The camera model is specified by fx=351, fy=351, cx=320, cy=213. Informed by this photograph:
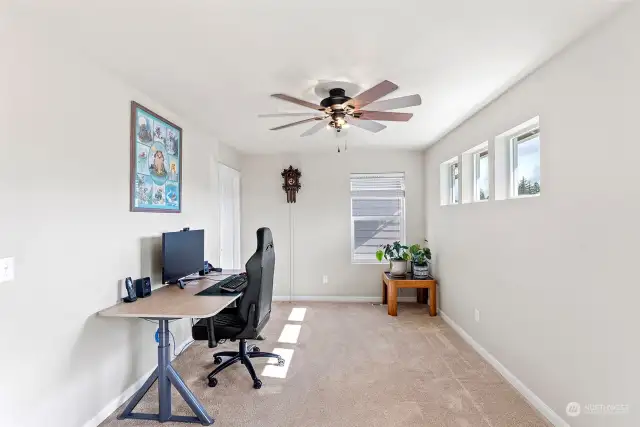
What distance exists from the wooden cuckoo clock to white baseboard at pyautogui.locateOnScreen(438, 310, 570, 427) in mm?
3031

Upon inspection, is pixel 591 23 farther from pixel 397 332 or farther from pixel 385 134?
pixel 397 332

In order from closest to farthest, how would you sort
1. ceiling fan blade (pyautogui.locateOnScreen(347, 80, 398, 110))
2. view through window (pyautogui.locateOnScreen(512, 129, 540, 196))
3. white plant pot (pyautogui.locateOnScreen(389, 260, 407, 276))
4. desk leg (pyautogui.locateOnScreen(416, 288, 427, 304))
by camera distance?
ceiling fan blade (pyautogui.locateOnScreen(347, 80, 398, 110))
view through window (pyautogui.locateOnScreen(512, 129, 540, 196))
white plant pot (pyautogui.locateOnScreen(389, 260, 407, 276))
desk leg (pyautogui.locateOnScreen(416, 288, 427, 304))

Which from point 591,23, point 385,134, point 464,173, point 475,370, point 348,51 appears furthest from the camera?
point 385,134

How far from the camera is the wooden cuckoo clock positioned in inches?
217

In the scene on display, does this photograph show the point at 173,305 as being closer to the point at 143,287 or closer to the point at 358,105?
the point at 143,287

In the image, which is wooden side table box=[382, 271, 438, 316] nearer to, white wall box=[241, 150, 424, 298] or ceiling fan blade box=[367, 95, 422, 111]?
white wall box=[241, 150, 424, 298]

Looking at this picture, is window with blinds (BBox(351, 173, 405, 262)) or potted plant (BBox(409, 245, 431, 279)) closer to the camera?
potted plant (BBox(409, 245, 431, 279))

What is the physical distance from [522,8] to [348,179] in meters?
3.96

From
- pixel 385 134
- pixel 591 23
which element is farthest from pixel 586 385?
pixel 385 134

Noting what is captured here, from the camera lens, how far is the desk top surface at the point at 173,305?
2217mm

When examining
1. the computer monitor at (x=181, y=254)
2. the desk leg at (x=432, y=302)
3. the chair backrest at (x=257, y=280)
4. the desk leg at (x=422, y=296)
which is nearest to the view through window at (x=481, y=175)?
the desk leg at (x=432, y=302)

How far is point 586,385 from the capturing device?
196cm

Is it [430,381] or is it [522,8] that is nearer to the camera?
[522,8]

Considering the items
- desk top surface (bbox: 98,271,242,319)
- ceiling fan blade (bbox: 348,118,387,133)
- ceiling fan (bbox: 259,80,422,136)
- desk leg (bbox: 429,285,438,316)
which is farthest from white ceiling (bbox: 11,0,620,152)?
desk leg (bbox: 429,285,438,316)
